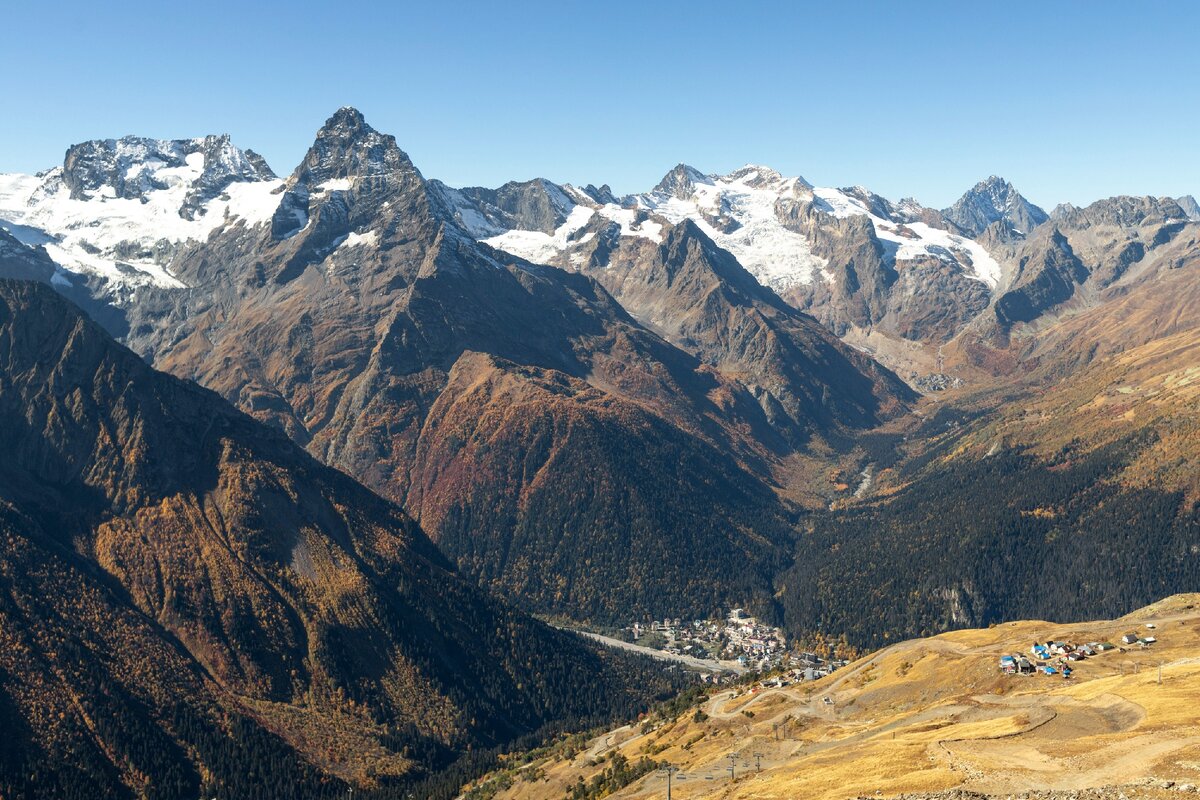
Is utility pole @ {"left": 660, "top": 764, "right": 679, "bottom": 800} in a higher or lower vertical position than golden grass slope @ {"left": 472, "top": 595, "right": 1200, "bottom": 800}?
lower

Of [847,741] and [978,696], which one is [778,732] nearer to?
[847,741]

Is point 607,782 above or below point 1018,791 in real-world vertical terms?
below

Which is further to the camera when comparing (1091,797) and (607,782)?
(607,782)

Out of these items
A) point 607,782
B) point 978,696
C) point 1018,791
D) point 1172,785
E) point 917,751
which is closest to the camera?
point 1172,785

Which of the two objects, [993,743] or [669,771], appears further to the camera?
[669,771]

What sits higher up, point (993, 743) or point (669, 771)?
point (993, 743)

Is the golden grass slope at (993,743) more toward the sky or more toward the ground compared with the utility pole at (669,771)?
more toward the sky

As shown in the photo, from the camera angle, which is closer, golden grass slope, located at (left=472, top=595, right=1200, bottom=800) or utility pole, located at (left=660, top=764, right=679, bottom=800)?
golden grass slope, located at (left=472, top=595, right=1200, bottom=800)

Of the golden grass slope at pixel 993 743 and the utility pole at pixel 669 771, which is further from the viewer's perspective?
the utility pole at pixel 669 771

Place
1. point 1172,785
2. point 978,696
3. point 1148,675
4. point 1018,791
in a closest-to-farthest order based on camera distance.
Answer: point 1172,785 → point 1018,791 → point 1148,675 → point 978,696

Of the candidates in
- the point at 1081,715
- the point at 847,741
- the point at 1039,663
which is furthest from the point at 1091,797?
the point at 1039,663
